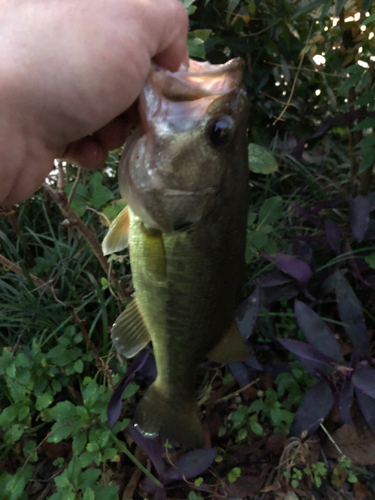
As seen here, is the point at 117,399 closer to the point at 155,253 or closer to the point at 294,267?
the point at 155,253

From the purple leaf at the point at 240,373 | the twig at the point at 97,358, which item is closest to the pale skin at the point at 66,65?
the twig at the point at 97,358

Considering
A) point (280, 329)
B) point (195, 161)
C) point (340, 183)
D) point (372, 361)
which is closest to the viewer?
point (195, 161)

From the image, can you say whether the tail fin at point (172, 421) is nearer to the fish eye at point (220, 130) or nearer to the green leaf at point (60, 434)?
the green leaf at point (60, 434)

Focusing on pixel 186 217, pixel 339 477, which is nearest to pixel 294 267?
pixel 186 217

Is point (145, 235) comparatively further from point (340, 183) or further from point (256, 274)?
point (340, 183)

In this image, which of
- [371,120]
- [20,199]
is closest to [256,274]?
[371,120]

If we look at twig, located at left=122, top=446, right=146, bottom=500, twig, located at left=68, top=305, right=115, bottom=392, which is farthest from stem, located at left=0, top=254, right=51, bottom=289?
twig, located at left=122, top=446, right=146, bottom=500

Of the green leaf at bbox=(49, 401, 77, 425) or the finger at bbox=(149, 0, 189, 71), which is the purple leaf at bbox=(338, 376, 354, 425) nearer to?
the green leaf at bbox=(49, 401, 77, 425)
